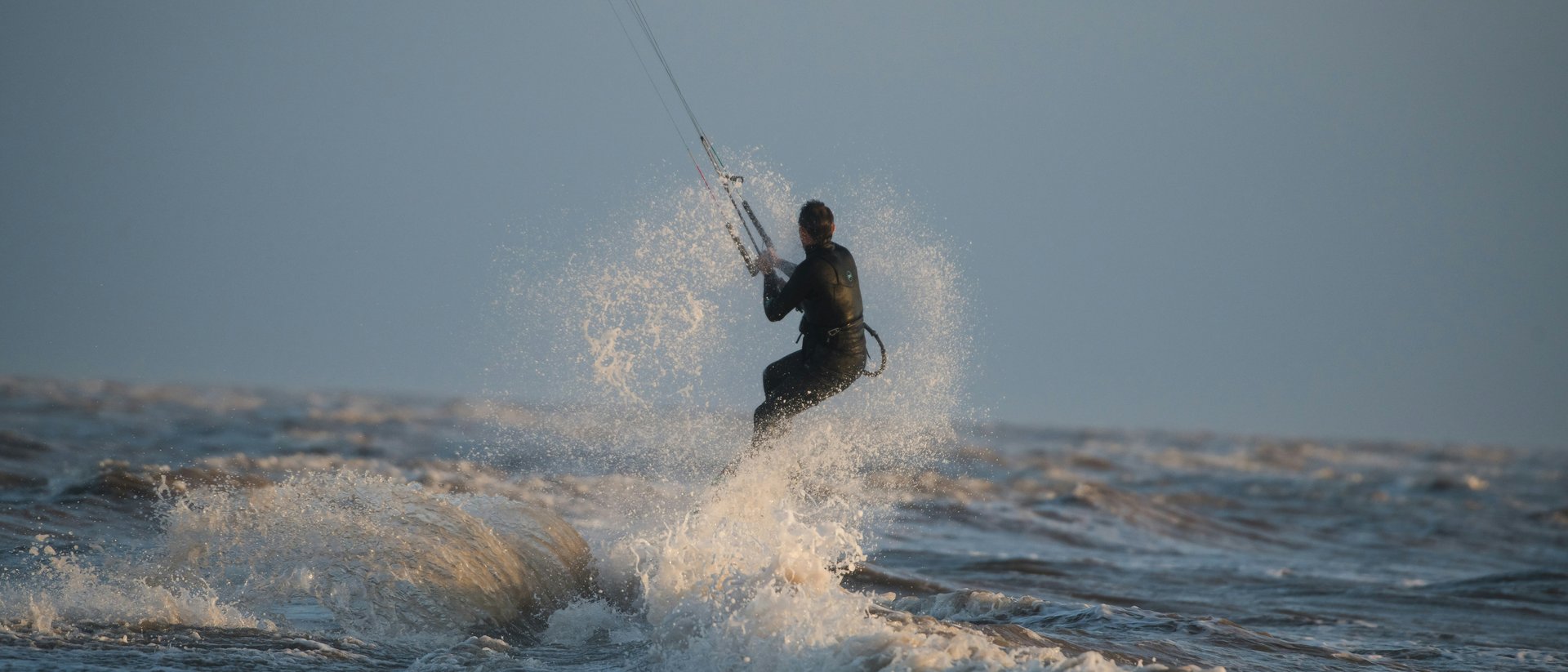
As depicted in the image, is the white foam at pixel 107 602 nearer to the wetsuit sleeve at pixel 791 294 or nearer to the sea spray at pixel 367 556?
the sea spray at pixel 367 556

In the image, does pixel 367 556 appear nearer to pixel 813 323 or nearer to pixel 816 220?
pixel 813 323

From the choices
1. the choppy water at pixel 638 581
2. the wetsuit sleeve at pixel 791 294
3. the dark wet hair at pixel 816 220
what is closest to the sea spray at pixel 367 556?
the choppy water at pixel 638 581

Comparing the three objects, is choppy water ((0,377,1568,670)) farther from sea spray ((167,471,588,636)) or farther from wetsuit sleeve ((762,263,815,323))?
wetsuit sleeve ((762,263,815,323))

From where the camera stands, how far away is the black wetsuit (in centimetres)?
906

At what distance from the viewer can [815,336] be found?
938 cm

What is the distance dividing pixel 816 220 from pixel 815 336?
897 mm

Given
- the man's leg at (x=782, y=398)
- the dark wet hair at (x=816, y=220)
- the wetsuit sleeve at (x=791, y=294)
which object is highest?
the dark wet hair at (x=816, y=220)

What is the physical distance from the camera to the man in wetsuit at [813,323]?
357 inches

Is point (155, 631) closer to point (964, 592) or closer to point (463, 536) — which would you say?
point (463, 536)

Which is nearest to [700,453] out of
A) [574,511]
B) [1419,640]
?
[574,511]

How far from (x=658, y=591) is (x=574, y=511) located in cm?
657

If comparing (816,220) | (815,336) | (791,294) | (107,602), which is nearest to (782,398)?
(815,336)

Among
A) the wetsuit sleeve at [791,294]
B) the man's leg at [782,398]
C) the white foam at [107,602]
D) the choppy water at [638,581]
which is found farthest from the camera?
the man's leg at [782,398]

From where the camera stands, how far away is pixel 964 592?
985 centimetres
